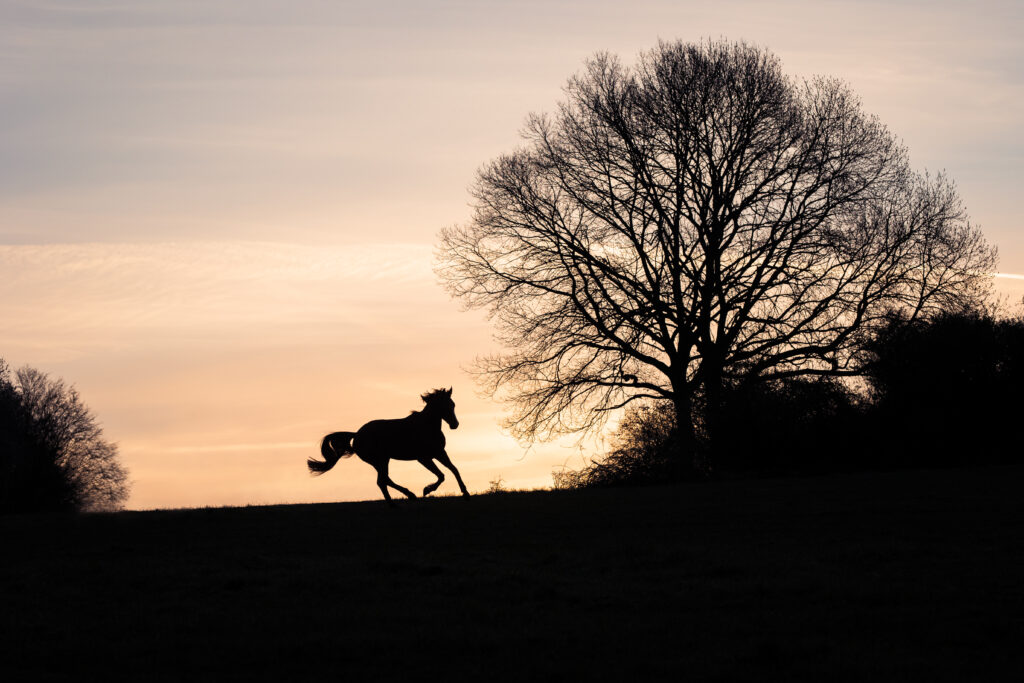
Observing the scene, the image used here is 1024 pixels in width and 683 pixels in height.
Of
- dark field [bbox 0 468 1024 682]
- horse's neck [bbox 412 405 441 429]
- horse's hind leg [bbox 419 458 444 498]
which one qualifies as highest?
horse's neck [bbox 412 405 441 429]

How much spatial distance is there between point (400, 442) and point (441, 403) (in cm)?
115

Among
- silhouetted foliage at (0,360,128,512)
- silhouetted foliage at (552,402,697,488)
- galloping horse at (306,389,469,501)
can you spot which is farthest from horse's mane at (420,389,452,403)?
silhouetted foliage at (0,360,128,512)

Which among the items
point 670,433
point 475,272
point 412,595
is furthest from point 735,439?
point 412,595

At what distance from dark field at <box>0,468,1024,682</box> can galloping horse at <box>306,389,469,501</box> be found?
274 cm

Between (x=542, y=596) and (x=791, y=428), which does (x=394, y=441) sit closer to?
(x=542, y=596)

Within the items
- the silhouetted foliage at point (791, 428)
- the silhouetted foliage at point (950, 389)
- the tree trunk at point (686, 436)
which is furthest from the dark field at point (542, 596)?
the tree trunk at point (686, 436)

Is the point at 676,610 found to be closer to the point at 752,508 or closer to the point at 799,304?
the point at 752,508

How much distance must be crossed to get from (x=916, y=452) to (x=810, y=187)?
7.67 meters

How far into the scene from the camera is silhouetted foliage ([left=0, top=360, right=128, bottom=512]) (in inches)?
2094

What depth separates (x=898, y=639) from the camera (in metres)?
7.83

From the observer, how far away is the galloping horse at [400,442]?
19531 millimetres

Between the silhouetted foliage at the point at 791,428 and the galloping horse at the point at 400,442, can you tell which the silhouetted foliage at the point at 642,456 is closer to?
the silhouetted foliage at the point at 791,428

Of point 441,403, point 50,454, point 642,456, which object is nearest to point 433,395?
point 441,403

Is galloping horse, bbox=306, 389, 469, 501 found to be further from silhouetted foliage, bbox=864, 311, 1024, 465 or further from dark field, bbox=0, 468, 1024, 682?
silhouetted foliage, bbox=864, 311, 1024, 465
